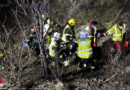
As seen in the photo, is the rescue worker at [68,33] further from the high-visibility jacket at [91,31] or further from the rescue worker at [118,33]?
the rescue worker at [118,33]

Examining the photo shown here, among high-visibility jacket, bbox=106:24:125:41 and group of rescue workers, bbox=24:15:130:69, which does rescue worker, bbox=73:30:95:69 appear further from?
high-visibility jacket, bbox=106:24:125:41

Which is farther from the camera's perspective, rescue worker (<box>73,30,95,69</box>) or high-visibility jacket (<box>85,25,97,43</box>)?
high-visibility jacket (<box>85,25,97,43</box>)

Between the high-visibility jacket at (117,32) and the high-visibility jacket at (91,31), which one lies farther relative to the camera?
the high-visibility jacket at (117,32)

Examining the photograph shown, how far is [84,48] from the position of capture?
183 inches

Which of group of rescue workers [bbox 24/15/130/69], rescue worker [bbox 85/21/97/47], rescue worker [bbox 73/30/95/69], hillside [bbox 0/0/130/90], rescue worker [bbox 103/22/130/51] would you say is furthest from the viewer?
rescue worker [bbox 103/22/130/51]

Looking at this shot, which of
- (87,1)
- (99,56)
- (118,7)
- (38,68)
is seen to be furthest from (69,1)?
(38,68)

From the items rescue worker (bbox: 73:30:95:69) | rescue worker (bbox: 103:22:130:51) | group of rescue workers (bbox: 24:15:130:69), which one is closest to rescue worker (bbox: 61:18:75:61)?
group of rescue workers (bbox: 24:15:130:69)

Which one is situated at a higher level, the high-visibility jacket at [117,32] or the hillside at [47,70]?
the high-visibility jacket at [117,32]

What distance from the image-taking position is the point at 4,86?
400 cm

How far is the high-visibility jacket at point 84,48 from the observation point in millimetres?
4605

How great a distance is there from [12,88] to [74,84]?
6.57ft

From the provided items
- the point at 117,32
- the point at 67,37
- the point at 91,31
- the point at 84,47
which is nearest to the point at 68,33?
the point at 67,37

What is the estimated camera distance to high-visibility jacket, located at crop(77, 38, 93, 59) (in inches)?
181

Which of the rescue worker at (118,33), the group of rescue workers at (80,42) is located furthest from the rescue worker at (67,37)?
the rescue worker at (118,33)
